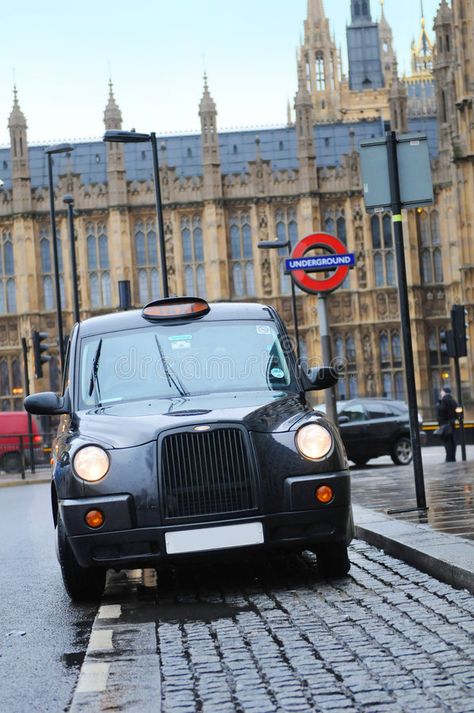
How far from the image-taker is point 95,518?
786 cm

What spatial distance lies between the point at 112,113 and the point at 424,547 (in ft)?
156

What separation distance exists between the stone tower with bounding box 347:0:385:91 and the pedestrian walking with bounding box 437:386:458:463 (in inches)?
3500

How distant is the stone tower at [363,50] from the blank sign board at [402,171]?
102214mm

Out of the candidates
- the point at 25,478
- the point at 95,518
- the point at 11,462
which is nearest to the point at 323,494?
the point at 95,518

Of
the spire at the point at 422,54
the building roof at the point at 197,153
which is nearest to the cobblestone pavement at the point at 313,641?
the building roof at the point at 197,153

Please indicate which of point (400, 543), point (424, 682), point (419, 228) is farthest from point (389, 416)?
point (419, 228)

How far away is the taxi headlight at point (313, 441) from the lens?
8.11m

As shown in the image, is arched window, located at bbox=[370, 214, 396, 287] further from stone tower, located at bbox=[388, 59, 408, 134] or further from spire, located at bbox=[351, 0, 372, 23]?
spire, located at bbox=[351, 0, 372, 23]

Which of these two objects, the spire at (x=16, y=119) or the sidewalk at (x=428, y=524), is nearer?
the sidewalk at (x=428, y=524)

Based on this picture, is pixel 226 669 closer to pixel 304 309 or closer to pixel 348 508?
pixel 348 508

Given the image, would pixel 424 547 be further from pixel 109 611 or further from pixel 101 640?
pixel 101 640

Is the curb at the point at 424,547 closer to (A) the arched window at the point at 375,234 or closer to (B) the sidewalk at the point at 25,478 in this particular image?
(B) the sidewalk at the point at 25,478

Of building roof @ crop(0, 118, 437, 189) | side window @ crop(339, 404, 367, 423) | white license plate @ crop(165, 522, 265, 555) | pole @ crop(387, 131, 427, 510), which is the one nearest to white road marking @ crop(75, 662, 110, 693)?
white license plate @ crop(165, 522, 265, 555)

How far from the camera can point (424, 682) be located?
17.3 feet
